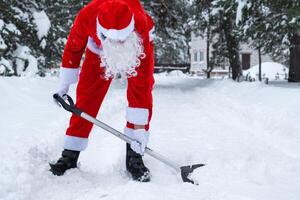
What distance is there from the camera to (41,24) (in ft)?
44.4

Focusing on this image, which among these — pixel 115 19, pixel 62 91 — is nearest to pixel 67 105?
pixel 62 91

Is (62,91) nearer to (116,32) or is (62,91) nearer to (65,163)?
(65,163)

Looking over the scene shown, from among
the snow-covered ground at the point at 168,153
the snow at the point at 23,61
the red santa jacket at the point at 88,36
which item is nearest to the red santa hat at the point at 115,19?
the red santa jacket at the point at 88,36

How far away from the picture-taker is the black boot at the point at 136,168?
3.87 metres

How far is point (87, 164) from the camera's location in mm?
4520

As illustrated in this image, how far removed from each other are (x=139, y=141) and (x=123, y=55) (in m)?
0.77

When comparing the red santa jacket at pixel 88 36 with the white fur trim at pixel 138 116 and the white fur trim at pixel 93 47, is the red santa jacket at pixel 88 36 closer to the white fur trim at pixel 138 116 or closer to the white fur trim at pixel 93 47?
the white fur trim at pixel 93 47

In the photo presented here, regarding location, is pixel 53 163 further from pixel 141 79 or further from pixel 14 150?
pixel 141 79

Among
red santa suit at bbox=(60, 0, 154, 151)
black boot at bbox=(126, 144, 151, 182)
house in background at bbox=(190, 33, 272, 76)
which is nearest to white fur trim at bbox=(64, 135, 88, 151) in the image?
red santa suit at bbox=(60, 0, 154, 151)

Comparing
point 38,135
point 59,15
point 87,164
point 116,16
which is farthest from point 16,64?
point 116,16

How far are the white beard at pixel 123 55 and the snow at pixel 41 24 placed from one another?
33.4 feet

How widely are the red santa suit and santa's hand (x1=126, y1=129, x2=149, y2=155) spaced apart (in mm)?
85

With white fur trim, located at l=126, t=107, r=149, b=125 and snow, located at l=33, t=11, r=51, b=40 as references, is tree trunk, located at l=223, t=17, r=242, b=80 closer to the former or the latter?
snow, located at l=33, t=11, r=51, b=40

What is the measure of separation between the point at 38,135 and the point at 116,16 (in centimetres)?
224
